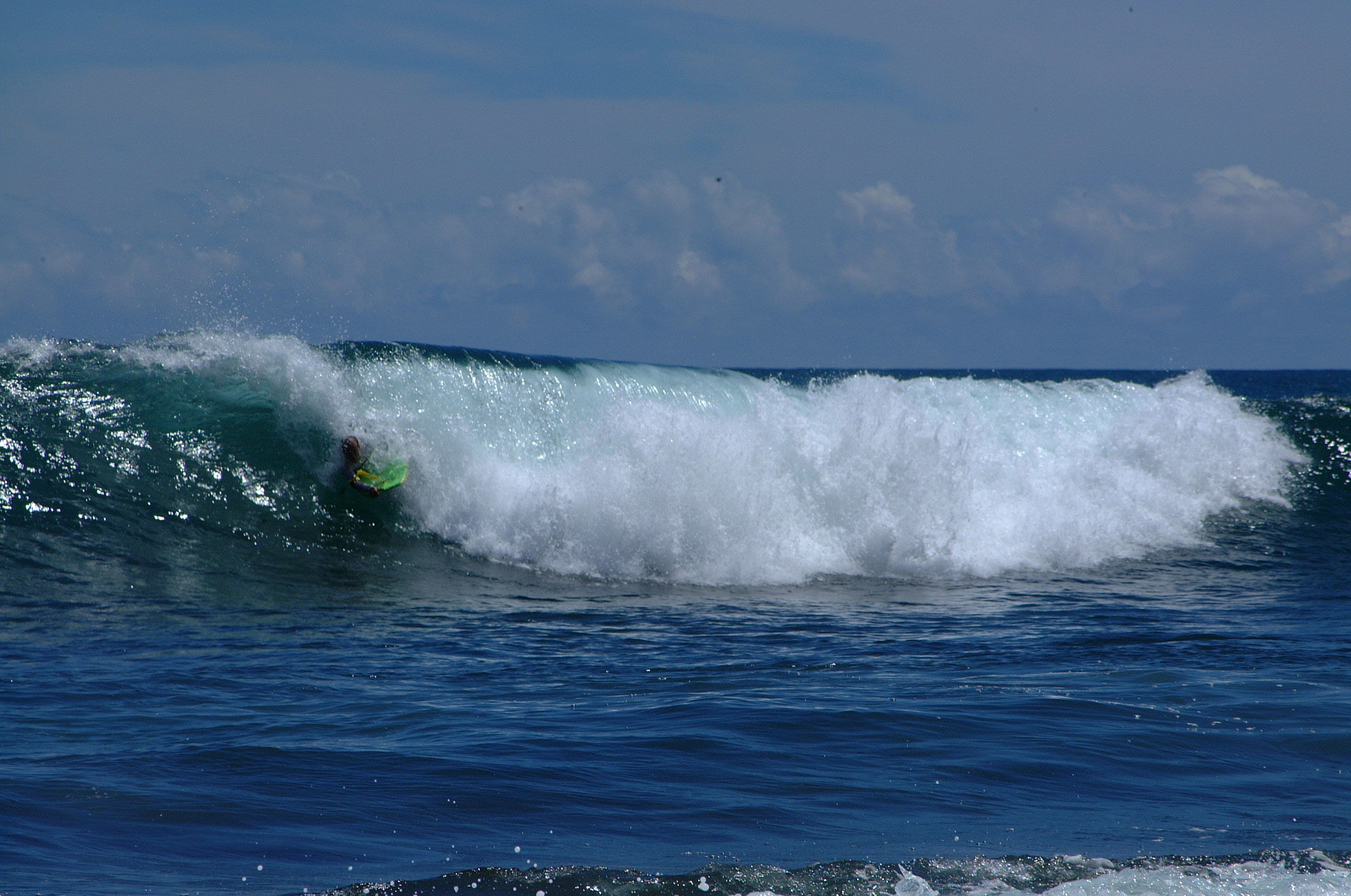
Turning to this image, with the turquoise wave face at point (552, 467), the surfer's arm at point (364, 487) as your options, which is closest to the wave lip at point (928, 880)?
the turquoise wave face at point (552, 467)

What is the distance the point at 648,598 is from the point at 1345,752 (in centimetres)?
567

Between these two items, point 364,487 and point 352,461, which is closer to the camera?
point 364,487

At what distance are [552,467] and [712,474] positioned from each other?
2.05m

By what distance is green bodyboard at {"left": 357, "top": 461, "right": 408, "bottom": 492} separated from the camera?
40.3 feet

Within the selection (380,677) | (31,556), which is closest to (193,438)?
(31,556)

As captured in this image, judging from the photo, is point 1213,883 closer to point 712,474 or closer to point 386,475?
point 712,474

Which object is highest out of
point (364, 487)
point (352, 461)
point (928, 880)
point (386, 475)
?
point (352, 461)

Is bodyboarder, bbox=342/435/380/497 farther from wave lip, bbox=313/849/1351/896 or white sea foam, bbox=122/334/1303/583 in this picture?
wave lip, bbox=313/849/1351/896

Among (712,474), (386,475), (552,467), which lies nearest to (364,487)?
(386,475)

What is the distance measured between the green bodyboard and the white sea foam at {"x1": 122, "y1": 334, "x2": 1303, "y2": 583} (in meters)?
0.16

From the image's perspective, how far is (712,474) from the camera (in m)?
12.2

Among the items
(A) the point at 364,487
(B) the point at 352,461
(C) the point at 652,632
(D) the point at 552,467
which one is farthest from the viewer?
(D) the point at 552,467

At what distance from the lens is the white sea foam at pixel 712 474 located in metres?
11.8

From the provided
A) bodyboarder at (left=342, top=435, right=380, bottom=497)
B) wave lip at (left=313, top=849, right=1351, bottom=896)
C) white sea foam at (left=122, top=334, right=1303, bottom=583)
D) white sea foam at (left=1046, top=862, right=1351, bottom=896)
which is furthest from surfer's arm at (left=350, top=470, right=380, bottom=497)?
white sea foam at (left=1046, top=862, right=1351, bottom=896)
